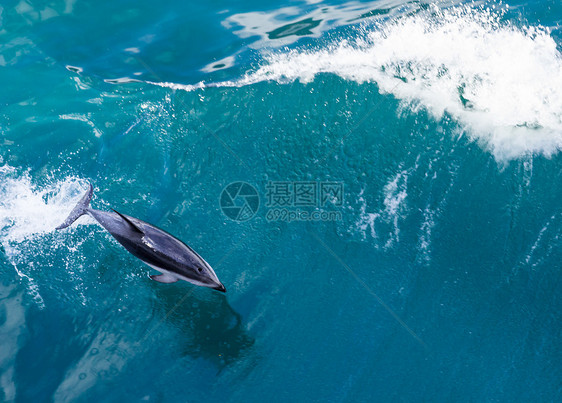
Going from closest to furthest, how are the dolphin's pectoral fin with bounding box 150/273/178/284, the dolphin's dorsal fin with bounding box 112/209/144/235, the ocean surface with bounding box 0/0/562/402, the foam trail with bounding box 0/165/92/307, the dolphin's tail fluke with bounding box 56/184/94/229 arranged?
the dolphin's dorsal fin with bounding box 112/209/144/235 < the dolphin's pectoral fin with bounding box 150/273/178/284 < the dolphin's tail fluke with bounding box 56/184/94/229 < the ocean surface with bounding box 0/0/562/402 < the foam trail with bounding box 0/165/92/307

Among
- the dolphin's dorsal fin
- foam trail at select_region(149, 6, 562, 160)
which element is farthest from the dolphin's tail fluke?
foam trail at select_region(149, 6, 562, 160)

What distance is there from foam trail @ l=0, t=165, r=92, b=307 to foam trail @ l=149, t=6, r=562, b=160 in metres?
6.13

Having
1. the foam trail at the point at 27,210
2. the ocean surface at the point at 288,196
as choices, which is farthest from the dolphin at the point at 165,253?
the foam trail at the point at 27,210

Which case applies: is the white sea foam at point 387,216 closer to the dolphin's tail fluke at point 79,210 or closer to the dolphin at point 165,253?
the dolphin at point 165,253

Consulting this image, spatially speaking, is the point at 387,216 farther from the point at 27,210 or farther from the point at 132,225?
the point at 27,210

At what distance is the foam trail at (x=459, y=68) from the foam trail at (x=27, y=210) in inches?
241

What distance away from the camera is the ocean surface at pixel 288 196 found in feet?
54.8

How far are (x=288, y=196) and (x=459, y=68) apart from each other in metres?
9.01

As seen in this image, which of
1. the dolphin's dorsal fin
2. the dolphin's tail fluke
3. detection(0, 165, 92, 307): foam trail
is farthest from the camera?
detection(0, 165, 92, 307): foam trail

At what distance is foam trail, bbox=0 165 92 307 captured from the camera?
698 inches

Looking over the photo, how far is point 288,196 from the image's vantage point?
18656 millimetres

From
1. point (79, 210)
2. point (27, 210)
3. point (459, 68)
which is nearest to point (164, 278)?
point (79, 210)

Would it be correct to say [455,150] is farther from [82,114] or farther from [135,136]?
[82,114]

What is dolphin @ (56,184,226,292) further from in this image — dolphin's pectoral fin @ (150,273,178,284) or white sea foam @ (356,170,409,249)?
white sea foam @ (356,170,409,249)
